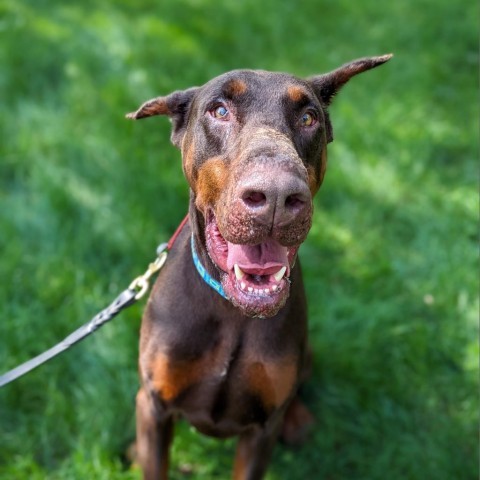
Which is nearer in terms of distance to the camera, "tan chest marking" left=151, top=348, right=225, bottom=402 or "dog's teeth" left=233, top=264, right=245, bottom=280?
"dog's teeth" left=233, top=264, right=245, bottom=280

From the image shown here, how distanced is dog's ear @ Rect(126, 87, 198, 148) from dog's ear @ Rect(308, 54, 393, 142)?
53cm

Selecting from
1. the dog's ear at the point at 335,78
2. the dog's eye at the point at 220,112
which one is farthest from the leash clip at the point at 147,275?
the dog's ear at the point at 335,78

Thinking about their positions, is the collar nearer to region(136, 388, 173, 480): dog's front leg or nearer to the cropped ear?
region(136, 388, 173, 480): dog's front leg

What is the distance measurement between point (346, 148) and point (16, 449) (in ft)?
11.0

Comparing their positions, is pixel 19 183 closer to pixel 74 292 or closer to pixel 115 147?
pixel 115 147

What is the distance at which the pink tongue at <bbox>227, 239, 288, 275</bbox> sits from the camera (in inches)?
95.0

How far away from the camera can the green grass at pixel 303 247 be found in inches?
147

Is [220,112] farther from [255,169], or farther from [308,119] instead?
[255,169]

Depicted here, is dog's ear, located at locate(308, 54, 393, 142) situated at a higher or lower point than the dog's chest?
higher

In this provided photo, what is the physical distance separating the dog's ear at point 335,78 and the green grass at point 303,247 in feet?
5.73

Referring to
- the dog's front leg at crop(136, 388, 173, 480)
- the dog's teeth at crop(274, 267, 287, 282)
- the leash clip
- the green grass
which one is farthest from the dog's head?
the green grass

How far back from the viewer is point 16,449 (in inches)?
140

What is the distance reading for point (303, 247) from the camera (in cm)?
471

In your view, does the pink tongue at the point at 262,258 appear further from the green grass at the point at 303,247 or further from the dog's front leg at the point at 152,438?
the green grass at the point at 303,247
